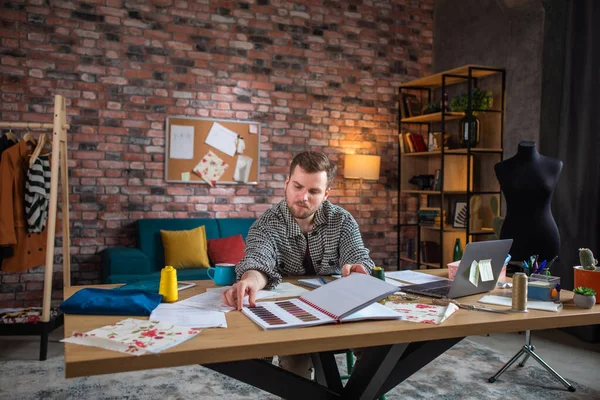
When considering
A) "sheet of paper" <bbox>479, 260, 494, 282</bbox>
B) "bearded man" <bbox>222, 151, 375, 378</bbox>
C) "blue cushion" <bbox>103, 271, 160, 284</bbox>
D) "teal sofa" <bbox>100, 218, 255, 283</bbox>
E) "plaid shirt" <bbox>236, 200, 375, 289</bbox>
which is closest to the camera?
"sheet of paper" <bbox>479, 260, 494, 282</bbox>

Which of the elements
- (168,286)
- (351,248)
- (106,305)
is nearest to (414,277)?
(351,248)

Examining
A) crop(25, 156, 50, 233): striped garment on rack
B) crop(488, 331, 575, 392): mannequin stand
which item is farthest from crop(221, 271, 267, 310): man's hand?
crop(25, 156, 50, 233): striped garment on rack

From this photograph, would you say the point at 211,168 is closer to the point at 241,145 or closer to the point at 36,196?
the point at 241,145

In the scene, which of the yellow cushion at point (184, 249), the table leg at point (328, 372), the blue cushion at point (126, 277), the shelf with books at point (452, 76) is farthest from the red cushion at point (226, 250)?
the table leg at point (328, 372)

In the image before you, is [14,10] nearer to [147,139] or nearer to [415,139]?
[147,139]

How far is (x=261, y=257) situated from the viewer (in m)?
2.03

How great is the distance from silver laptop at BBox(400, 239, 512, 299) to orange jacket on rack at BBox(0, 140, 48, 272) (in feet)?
9.03

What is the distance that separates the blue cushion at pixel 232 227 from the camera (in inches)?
188

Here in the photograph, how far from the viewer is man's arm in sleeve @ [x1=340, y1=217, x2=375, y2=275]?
7.27ft

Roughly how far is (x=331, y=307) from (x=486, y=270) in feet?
2.17

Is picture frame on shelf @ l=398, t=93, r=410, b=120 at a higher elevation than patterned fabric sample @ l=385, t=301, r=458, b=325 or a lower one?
higher

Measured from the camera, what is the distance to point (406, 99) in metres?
5.46

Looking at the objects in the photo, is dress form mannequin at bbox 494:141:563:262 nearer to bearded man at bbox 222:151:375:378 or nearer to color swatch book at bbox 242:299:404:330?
bearded man at bbox 222:151:375:378

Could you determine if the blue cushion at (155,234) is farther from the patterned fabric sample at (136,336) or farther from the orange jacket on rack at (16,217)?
the patterned fabric sample at (136,336)
